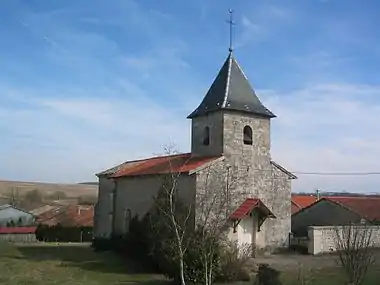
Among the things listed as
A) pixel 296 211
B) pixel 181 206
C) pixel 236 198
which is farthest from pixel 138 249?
pixel 296 211

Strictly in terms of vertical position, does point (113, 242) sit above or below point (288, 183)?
below

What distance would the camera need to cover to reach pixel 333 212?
124ft

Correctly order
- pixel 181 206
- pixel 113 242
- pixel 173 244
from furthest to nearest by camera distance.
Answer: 1. pixel 113 242
2. pixel 181 206
3. pixel 173 244

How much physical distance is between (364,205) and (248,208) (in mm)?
15233

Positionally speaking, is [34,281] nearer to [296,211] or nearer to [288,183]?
[288,183]

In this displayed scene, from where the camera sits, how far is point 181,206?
88.1ft

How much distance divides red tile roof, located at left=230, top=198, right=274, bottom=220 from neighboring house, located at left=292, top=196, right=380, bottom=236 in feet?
29.9

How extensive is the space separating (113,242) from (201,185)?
983 cm

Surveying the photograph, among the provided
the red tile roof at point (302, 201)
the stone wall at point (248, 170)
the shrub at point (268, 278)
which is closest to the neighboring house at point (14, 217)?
the red tile roof at point (302, 201)

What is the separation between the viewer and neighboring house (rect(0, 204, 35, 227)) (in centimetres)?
6981

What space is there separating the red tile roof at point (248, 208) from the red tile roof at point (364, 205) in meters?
10.4

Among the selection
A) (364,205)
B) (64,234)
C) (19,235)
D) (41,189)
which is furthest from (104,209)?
(41,189)

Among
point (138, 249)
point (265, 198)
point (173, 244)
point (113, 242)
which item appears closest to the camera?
point (173, 244)

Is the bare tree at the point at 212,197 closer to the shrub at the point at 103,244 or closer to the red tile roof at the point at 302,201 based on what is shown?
the shrub at the point at 103,244
